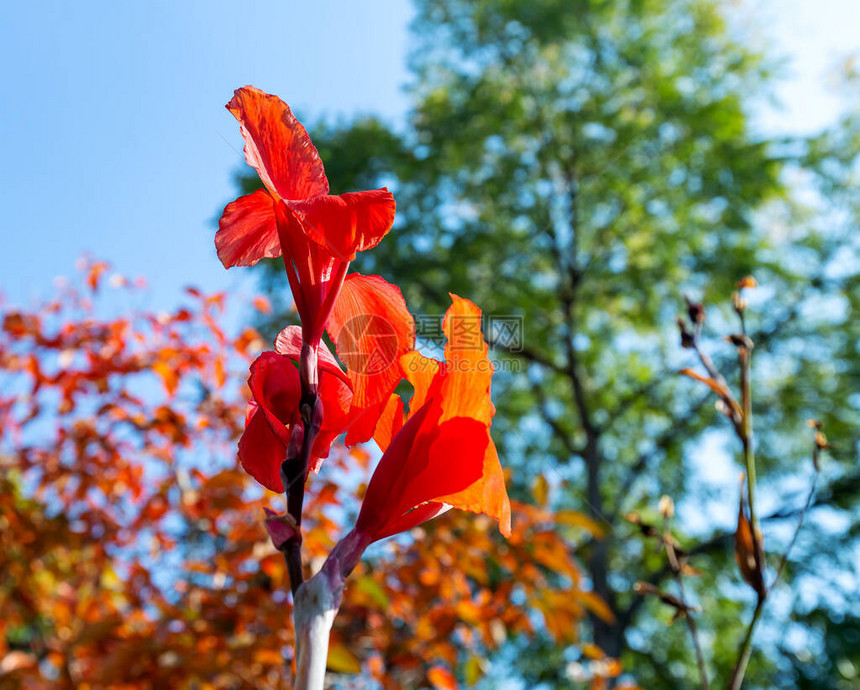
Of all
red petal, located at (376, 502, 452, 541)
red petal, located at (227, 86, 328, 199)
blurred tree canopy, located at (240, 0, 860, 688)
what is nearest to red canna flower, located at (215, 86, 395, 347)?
red petal, located at (227, 86, 328, 199)

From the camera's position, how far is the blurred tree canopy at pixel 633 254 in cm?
587

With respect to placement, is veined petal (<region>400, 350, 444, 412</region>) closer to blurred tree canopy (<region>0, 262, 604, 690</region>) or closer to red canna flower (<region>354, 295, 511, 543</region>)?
red canna flower (<region>354, 295, 511, 543</region>)

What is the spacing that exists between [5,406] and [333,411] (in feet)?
9.70

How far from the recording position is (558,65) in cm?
721

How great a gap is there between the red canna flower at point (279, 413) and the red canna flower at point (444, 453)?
0.04m

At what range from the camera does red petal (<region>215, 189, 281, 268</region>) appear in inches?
16.9

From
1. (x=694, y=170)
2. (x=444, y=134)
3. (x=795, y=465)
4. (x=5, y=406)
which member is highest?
(x=444, y=134)

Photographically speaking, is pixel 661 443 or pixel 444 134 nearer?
pixel 661 443

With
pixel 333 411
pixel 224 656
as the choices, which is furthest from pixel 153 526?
pixel 333 411

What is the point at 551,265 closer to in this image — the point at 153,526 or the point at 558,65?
the point at 558,65

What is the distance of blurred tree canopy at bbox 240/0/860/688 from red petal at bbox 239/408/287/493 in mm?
5031

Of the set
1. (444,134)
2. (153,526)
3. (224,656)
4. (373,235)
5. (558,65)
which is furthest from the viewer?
(558,65)

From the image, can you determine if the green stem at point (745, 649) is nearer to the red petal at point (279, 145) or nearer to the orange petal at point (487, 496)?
the orange petal at point (487, 496)

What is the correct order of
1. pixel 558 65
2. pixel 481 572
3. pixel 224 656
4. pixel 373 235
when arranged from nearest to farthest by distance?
pixel 373 235 < pixel 224 656 < pixel 481 572 < pixel 558 65
